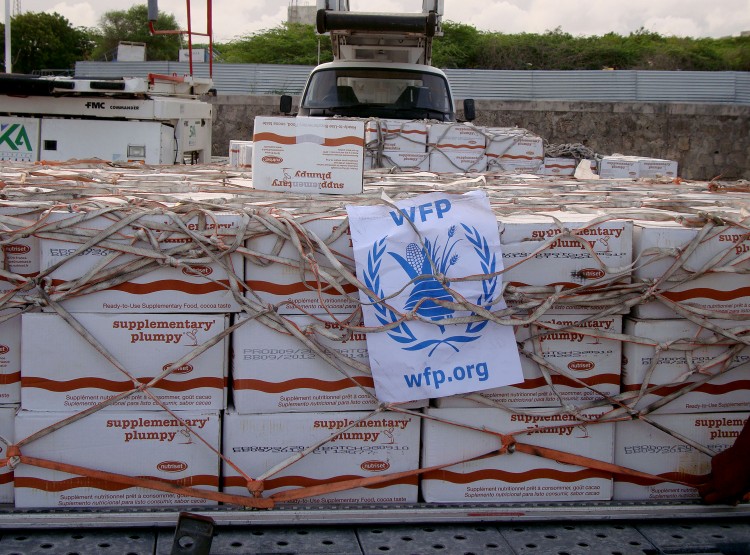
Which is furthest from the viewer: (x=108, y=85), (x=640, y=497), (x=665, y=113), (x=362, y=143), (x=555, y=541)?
(x=665, y=113)

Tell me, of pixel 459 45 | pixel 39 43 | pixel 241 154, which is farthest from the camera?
pixel 39 43

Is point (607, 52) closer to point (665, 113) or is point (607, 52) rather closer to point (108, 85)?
point (665, 113)

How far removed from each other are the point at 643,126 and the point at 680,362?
18654 mm

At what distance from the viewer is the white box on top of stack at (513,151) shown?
931cm

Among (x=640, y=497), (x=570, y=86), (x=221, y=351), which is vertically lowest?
(x=640, y=497)

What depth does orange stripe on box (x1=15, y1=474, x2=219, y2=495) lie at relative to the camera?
278cm

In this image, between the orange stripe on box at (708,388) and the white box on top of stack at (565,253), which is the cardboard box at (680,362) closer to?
the orange stripe on box at (708,388)

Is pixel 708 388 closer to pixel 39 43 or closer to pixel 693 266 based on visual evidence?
pixel 693 266

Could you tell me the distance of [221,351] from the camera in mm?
2832

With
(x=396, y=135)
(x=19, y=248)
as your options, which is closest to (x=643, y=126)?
(x=396, y=135)

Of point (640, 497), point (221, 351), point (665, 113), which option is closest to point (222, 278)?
point (221, 351)

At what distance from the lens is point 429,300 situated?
110 inches

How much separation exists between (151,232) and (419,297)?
88 centimetres

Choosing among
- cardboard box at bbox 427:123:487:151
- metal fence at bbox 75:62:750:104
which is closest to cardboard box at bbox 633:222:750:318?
cardboard box at bbox 427:123:487:151
